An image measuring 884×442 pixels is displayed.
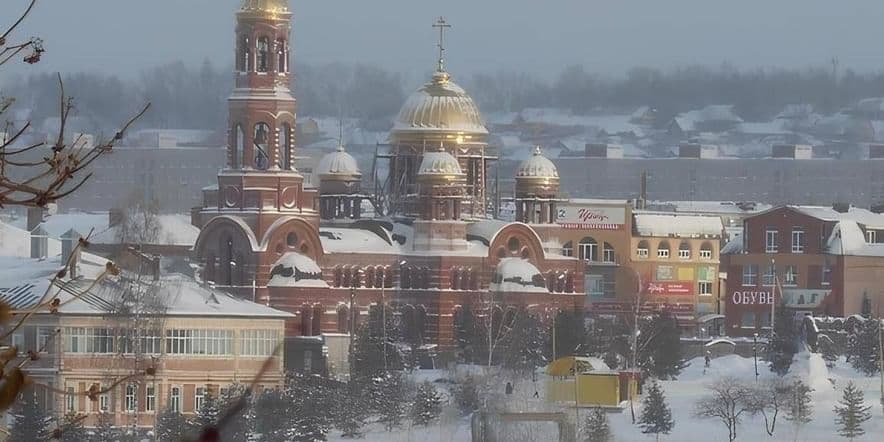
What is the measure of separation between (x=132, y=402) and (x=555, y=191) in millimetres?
31003

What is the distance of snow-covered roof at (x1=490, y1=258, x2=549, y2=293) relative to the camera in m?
69.3

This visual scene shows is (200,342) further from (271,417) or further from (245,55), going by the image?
(245,55)

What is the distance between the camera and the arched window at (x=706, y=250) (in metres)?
82.9

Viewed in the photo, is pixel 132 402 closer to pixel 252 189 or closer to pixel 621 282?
pixel 252 189

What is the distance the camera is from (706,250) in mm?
83188

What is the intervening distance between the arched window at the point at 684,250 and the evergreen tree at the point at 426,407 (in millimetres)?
32868

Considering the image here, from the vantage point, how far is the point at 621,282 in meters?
82.8

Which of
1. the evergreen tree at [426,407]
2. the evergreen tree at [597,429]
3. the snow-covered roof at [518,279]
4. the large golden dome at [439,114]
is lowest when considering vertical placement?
the evergreen tree at [597,429]

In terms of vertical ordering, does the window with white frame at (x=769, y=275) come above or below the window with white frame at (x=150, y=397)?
above

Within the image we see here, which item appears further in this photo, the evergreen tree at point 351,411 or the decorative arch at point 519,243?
the decorative arch at point 519,243

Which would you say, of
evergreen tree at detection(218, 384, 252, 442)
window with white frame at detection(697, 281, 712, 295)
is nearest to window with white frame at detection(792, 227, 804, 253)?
window with white frame at detection(697, 281, 712, 295)

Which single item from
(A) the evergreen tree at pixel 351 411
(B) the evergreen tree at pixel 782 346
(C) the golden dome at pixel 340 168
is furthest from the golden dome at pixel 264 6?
(A) the evergreen tree at pixel 351 411

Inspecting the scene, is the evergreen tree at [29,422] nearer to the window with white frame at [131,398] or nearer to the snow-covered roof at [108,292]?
the window with white frame at [131,398]

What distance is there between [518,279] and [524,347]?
1108 cm
